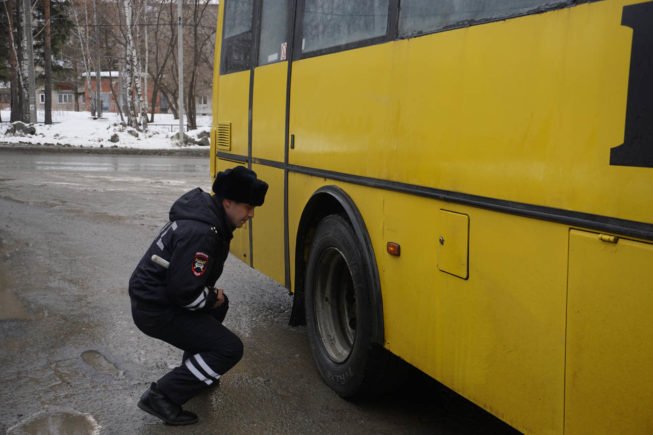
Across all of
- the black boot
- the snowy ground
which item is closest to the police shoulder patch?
the black boot

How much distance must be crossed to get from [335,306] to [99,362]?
5.54 ft

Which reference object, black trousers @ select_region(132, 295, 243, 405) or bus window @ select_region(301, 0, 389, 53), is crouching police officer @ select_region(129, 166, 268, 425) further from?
bus window @ select_region(301, 0, 389, 53)

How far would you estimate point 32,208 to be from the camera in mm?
11727

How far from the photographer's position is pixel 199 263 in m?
3.87

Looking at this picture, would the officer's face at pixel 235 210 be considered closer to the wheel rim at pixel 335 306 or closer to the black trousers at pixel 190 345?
the black trousers at pixel 190 345

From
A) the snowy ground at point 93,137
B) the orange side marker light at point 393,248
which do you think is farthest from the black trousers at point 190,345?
the snowy ground at point 93,137

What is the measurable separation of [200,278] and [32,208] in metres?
8.77

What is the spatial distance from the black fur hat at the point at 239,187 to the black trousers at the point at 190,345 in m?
0.68

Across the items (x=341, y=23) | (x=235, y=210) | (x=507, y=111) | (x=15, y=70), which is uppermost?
(x=15, y=70)

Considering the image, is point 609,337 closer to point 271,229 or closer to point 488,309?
point 488,309

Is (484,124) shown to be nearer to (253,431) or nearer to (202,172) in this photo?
(253,431)

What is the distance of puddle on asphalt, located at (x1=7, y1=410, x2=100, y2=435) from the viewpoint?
13.1ft

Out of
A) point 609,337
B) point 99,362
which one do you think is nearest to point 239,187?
point 99,362

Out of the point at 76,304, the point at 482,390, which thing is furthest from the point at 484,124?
the point at 76,304
